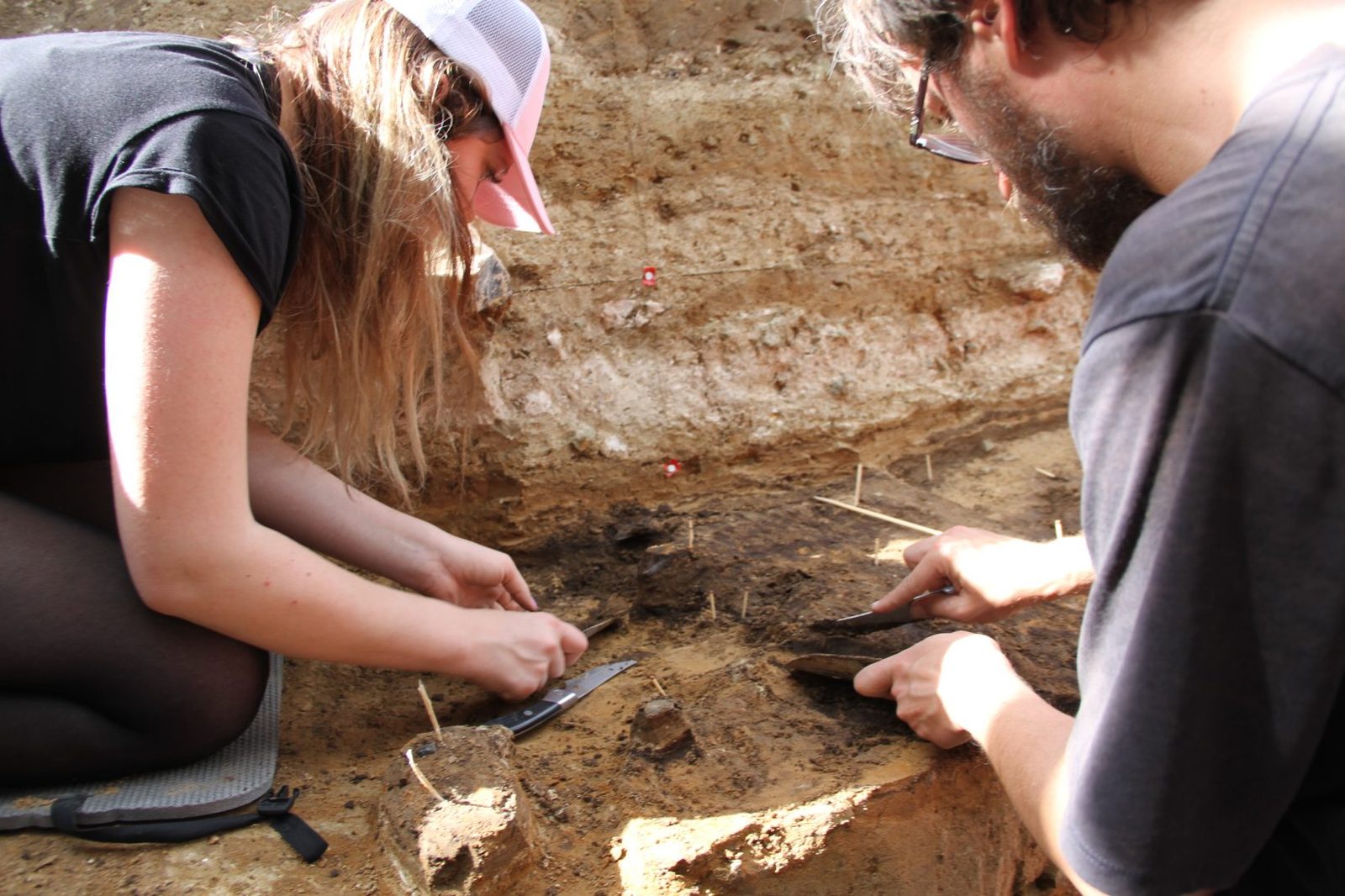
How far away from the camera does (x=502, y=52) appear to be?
1.79m

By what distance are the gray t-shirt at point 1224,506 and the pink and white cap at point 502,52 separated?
1.13 metres

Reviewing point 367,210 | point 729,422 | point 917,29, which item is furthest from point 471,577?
point 917,29

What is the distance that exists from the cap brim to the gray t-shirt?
3.94 ft

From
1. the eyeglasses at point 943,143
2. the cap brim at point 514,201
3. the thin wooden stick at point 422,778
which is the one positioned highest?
the eyeglasses at point 943,143

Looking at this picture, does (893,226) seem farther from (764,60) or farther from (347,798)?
(347,798)

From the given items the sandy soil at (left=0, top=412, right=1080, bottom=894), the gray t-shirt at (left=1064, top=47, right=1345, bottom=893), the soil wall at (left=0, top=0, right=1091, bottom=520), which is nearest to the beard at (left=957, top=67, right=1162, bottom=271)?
the gray t-shirt at (left=1064, top=47, right=1345, bottom=893)

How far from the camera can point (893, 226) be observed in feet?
11.6

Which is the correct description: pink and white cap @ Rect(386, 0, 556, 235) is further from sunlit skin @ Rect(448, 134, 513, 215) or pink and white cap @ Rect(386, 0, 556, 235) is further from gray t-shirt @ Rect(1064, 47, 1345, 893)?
gray t-shirt @ Rect(1064, 47, 1345, 893)

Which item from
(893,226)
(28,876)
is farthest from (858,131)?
(28,876)

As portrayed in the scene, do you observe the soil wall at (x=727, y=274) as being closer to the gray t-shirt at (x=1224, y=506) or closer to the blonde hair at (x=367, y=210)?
the blonde hair at (x=367, y=210)

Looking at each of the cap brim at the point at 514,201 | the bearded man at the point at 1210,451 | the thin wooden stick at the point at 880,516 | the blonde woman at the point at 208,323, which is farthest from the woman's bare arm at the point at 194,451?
the thin wooden stick at the point at 880,516

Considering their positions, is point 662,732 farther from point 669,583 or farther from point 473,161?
point 473,161

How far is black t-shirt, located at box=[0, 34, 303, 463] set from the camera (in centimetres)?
147

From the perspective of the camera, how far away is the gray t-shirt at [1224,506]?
0.92 m
